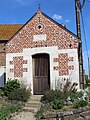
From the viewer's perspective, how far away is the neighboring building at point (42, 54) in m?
16.6

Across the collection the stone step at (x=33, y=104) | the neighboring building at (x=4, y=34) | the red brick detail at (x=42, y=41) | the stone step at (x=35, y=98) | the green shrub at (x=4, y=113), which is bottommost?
the green shrub at (x=4, y=113)

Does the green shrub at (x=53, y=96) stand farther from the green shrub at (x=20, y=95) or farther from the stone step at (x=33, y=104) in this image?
the green shrub at (x=20, y=95)

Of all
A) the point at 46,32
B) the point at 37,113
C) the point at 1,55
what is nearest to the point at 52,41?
the point at 46,32

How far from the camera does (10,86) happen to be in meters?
16.4

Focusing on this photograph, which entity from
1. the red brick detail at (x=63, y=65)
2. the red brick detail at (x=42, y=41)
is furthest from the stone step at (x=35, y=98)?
the red brick detail at (x=42, y=41)

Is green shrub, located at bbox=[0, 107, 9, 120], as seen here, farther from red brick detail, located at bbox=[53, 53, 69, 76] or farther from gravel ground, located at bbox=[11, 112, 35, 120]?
red brick detail, located at bbox=[53, 53, 69, 76]

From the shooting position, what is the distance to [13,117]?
11.7 meters

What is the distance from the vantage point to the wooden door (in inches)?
676

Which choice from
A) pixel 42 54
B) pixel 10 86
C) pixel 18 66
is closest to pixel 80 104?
pixel 10 86

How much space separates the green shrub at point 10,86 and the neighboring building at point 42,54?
0.82m

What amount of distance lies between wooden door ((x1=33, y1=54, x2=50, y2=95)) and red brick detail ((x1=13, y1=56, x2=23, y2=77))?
966 millimetres

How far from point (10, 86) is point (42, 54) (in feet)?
10.3

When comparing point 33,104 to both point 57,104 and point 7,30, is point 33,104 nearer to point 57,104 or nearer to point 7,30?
point 57,104

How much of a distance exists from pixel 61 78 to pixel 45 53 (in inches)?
82.1
